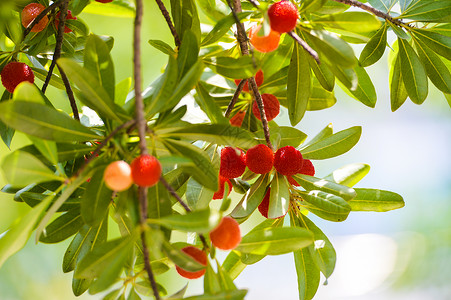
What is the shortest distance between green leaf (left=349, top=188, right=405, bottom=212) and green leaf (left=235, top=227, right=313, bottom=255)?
0.87 ft

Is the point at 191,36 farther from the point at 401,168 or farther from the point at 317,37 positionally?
the point at 401,168

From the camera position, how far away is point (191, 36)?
24.0 inches

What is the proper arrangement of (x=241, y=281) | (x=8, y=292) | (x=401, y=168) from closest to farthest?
1. (x=8, y=292)
2. (x=241, y=281)
3. (x=401, y=168)

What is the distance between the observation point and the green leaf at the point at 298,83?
0.79 meters

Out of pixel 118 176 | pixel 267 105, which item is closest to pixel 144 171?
pixel 118 176

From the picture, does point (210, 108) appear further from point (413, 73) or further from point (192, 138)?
point (413, 73)

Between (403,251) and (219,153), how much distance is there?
13.2 feet

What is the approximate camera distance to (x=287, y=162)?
76 cm

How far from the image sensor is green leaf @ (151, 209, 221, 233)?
475mm

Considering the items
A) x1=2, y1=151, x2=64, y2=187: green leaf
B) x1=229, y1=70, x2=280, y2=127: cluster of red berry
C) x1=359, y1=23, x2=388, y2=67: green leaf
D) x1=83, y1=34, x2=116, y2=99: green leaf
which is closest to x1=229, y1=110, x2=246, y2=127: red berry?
x1=229, y1=70, x2=280, y2=127: cluster of red berry

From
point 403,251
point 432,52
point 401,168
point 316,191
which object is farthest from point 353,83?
point 403,251

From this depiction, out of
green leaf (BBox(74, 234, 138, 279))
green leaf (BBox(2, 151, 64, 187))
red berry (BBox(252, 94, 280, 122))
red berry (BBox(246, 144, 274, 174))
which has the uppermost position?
red berry (BBox(252, 94, 280, 122))

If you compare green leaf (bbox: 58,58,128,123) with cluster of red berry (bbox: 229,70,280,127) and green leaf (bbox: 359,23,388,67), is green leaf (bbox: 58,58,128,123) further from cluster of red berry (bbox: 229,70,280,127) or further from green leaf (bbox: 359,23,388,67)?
green leaf (bbox: 359,23,388,67)

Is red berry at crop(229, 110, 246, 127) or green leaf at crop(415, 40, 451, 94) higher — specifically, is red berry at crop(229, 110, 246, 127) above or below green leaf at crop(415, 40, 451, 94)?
below
